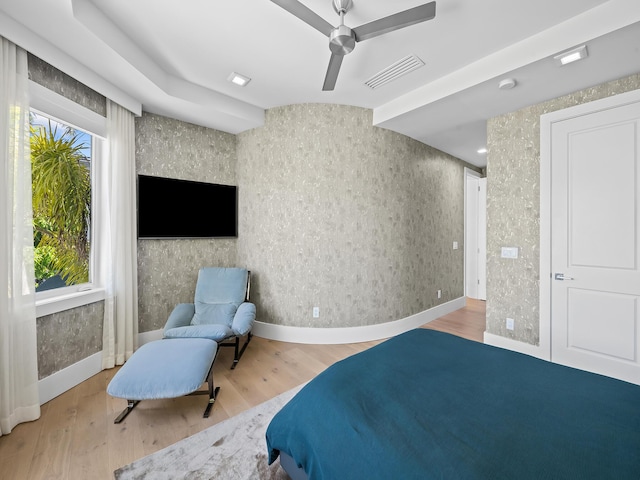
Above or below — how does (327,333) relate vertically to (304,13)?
below

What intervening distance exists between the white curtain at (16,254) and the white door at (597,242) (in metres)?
4.25

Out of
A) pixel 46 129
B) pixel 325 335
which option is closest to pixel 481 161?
pixel 325 335

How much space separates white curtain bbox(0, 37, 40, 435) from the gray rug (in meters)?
1.02

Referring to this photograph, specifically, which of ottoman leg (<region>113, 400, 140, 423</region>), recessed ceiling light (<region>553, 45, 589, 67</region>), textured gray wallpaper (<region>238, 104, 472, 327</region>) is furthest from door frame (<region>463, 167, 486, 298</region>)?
ottoman leg (<region>113, 400, 140, 423</region>)

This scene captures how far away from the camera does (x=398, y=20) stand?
1.59 m

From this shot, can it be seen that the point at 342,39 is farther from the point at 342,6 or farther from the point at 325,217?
the point at 325,217

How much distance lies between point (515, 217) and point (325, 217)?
6.52 feet

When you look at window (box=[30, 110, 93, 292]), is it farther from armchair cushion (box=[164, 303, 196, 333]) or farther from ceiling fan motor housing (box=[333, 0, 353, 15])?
ceiling fan motor housing (box=[333, 0, 353, 15])

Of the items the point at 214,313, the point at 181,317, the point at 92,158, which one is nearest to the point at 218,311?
the point at 214,313

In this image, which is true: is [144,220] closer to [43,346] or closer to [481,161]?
[43,346]

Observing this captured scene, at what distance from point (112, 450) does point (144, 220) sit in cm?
210

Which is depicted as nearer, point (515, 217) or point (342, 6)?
point (342, 6)

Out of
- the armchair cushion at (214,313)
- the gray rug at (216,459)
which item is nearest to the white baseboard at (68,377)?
the armchair cushion at (214,313)

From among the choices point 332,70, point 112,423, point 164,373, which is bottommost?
point 112,423
